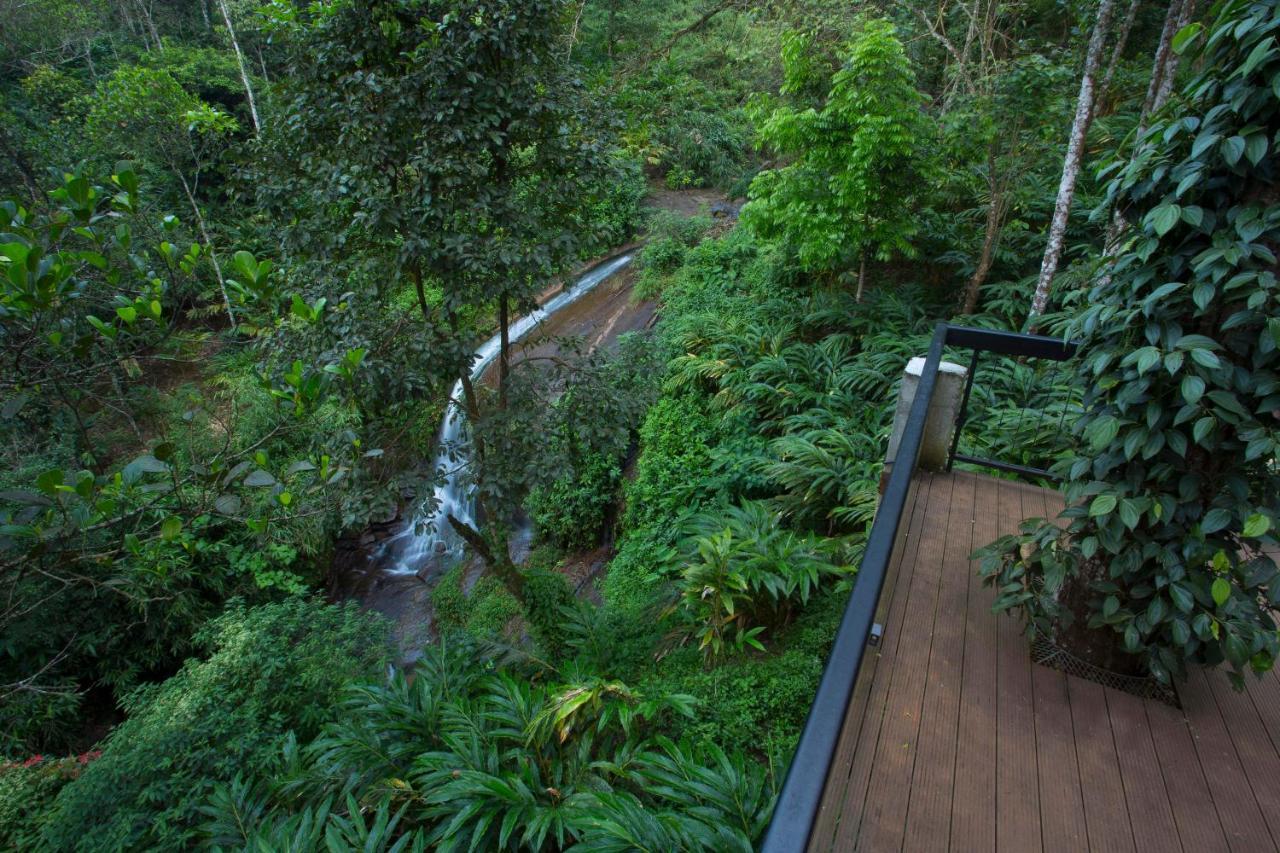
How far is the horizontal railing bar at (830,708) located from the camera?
1.24 m

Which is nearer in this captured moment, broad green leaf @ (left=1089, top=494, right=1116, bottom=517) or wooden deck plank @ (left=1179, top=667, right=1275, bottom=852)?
wooden deck plank @ (left=1179, top=667, right=1275, bottom=852)

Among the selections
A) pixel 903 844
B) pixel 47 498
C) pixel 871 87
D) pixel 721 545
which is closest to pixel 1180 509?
pixel 903 844

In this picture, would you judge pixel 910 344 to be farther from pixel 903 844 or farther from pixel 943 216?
pixel 903 844

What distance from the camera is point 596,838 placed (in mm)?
3104

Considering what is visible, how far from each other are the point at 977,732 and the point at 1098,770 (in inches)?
15.6

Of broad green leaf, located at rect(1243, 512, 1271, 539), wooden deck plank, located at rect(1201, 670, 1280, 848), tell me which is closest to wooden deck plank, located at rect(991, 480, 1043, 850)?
wooden deck plank, located at rect(1201, 670, 1280, 848)

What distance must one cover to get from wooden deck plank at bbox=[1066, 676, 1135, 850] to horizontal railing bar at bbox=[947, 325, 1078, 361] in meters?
1.70

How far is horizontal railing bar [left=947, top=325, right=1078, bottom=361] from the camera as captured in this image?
136 inches

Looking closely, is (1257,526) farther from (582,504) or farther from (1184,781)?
(582,504)

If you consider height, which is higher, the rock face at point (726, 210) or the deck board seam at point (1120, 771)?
the deck board seam at point (1120, 771)

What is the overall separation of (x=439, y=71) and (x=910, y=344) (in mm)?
6461

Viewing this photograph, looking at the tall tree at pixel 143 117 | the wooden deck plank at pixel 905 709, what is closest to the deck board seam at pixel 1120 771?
the wooden deck plank at pixel 905 709

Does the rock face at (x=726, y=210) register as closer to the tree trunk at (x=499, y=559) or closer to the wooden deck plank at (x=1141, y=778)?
the tree trunk at (x=499, y=559)

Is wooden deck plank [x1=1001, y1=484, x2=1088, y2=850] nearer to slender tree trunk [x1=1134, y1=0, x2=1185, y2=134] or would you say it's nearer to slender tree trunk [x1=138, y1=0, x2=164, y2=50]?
slender tree trunk [x1=1134, y1=0, x2=1185, y2=134]
